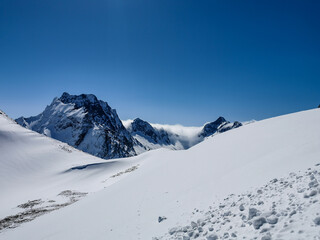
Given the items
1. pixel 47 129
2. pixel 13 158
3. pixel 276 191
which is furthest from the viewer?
pixel 47 129

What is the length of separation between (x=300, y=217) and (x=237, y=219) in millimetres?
1953

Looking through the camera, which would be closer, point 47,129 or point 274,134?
point 274,134

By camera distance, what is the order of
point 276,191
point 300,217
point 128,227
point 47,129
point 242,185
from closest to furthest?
1. point 300,217
2. point 276,191
3. point 242,185
4. point 128,227
5. point 47,129

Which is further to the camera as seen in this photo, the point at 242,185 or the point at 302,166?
the point at 242,185

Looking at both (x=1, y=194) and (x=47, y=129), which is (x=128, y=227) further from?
(x=47, y=129)

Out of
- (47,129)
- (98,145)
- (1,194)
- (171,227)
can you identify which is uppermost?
(47,129)

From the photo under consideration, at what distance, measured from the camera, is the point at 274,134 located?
1503cm

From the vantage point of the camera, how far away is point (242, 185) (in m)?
9.09

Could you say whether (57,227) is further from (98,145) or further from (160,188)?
(98,145)

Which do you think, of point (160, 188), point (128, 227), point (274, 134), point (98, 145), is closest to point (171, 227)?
point (128, 227)

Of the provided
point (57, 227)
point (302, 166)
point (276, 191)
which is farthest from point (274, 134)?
point (57, 227)

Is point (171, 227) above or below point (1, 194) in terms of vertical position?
below

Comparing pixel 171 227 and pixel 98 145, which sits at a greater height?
pixel 98 145

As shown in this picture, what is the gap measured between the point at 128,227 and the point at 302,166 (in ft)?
30.8
